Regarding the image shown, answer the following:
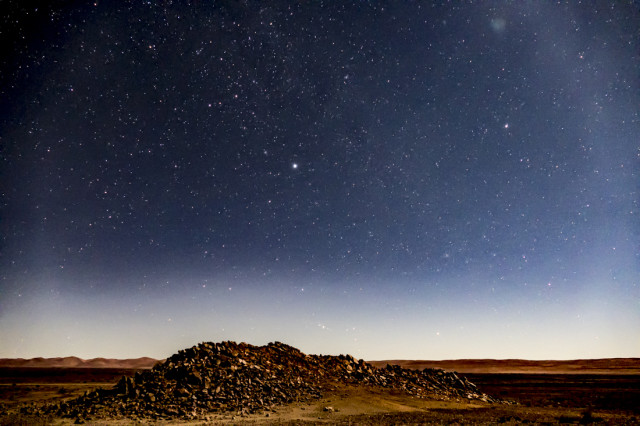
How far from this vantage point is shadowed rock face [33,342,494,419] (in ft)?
52.9

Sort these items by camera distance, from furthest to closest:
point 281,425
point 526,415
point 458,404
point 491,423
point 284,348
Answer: point 284,348 → point 458,404 → point 526,415 → point 491,423 → point 281,425

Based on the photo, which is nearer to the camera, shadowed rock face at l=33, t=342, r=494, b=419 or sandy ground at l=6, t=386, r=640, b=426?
A: sandy ground at l=6, t=386, r=640, b=426

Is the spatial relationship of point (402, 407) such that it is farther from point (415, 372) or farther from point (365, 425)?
point (415, 372)

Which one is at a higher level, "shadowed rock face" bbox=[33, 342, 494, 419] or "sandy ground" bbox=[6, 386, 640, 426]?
"shadowed rock face" bbox=[33, 342, 494, 419]

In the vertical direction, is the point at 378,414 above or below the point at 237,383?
below

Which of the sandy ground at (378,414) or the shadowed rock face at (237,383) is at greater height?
the shadowed rock face at (237,383)

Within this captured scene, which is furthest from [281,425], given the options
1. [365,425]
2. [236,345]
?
[236,345]

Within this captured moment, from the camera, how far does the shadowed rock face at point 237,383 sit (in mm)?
16125

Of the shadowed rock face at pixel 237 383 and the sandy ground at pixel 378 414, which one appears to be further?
the shadowed rock face at pixel 237 383

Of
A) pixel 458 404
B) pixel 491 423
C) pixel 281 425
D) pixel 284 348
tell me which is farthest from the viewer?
pixel 284 348

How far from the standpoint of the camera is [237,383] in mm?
18234

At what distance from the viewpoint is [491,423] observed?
50.4 ft

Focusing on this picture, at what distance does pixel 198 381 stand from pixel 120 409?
10.7 feet

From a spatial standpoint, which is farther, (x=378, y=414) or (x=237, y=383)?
(x=237, y=383)
